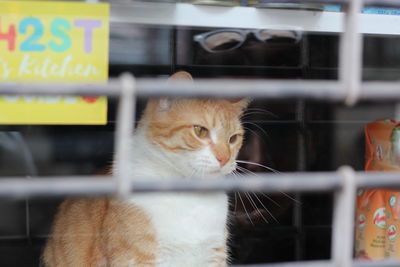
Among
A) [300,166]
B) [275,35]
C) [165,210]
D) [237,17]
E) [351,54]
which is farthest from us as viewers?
[300,166]

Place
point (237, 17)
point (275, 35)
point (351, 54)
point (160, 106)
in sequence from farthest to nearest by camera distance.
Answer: point (275, 35)
point (160, 106)
point (237, 17)
point (351, 54)

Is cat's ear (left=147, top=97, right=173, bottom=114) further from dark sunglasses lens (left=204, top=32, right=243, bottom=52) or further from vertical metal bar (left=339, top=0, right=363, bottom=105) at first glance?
vertical metal bar (left=339, top=0, right=363, bottom=105)

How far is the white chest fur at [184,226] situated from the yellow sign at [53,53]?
621 millimetres

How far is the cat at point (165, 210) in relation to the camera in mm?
1426

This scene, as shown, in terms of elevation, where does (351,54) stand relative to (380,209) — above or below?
above

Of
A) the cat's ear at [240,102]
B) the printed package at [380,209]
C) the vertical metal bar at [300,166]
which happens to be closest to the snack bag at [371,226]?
the printed package at [380,209]

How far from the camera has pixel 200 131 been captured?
5.08 feet

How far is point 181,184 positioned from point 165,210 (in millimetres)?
754

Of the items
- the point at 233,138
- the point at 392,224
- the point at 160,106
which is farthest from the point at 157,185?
the point at 392,224

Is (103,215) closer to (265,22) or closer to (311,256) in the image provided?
(265,22)

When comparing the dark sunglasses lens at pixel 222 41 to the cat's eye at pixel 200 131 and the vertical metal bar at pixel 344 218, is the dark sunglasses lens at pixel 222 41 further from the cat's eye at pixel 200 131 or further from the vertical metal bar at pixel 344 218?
the vertical metal bar at pixel 344 218

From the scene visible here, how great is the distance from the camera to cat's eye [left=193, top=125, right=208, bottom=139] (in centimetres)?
154

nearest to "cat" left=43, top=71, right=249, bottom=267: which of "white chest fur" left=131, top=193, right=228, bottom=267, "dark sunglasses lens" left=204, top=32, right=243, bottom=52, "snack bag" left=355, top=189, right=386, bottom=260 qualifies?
"white chest fur" left=131, top=193, right=228, bottom=267

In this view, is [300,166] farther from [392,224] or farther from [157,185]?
[157,185]
